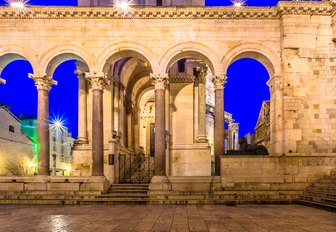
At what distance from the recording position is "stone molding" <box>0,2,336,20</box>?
15773mm

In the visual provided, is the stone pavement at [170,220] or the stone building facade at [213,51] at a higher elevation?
the stone building facade at [213,51]

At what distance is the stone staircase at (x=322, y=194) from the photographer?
11.9 metres

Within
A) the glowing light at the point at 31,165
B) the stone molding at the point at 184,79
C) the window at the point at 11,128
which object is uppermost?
the stone molding at the point at 184,79

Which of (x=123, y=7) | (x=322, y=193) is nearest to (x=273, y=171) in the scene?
(x=322, y=193)

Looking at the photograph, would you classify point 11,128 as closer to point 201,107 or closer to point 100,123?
point 100,123

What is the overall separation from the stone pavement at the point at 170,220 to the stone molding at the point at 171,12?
974cm

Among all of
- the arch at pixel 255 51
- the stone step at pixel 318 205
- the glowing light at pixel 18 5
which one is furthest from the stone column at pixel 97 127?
the stone step at pixel 318 205

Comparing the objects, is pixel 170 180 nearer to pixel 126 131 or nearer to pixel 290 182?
pixel 290 182

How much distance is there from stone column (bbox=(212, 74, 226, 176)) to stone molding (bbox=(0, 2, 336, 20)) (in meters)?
3.34

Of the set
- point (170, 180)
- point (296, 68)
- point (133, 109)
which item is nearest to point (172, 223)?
point (170, 180)

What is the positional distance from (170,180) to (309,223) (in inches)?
297

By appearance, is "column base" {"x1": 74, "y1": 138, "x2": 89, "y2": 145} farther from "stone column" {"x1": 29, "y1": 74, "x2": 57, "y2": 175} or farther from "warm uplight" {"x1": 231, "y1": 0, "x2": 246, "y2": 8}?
"warm uplight" {"x1": 231, "y1": 0, "x2": 246, "y2": 8}

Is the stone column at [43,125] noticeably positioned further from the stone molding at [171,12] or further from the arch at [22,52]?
the stone molding at [171,12]

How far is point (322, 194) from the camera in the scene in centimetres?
1326
